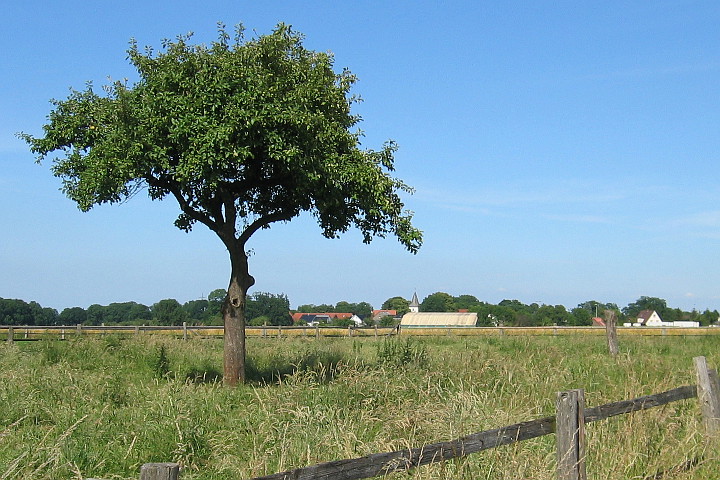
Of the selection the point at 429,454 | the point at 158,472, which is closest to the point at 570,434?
the point at 429,454

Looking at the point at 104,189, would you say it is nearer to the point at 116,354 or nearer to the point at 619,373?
the point at 116,354

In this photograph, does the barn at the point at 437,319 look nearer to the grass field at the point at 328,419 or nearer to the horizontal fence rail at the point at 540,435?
the grass field at the point at 328,419

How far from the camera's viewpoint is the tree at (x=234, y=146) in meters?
A: 15.1

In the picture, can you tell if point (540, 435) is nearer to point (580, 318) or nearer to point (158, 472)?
point (158, 472)

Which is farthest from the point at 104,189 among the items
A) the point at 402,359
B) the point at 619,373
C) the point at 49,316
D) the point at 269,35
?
the point at 49,316

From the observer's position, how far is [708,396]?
28.9 feet

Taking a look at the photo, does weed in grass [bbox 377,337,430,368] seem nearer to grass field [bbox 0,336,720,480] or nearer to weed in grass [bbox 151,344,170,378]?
grass field [bbox 0,336,720,480]

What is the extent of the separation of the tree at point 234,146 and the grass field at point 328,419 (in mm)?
3370

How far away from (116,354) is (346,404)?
1098cm

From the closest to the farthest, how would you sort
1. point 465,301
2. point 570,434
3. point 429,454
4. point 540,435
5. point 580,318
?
point 429,454 → point 540,435 → point 570,434 → point 580,318 → point 465,301

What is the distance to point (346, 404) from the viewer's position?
10.9 m

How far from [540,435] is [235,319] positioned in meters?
11.8

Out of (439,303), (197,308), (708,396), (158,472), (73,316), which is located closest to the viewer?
(158,472)

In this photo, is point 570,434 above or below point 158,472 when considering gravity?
below
